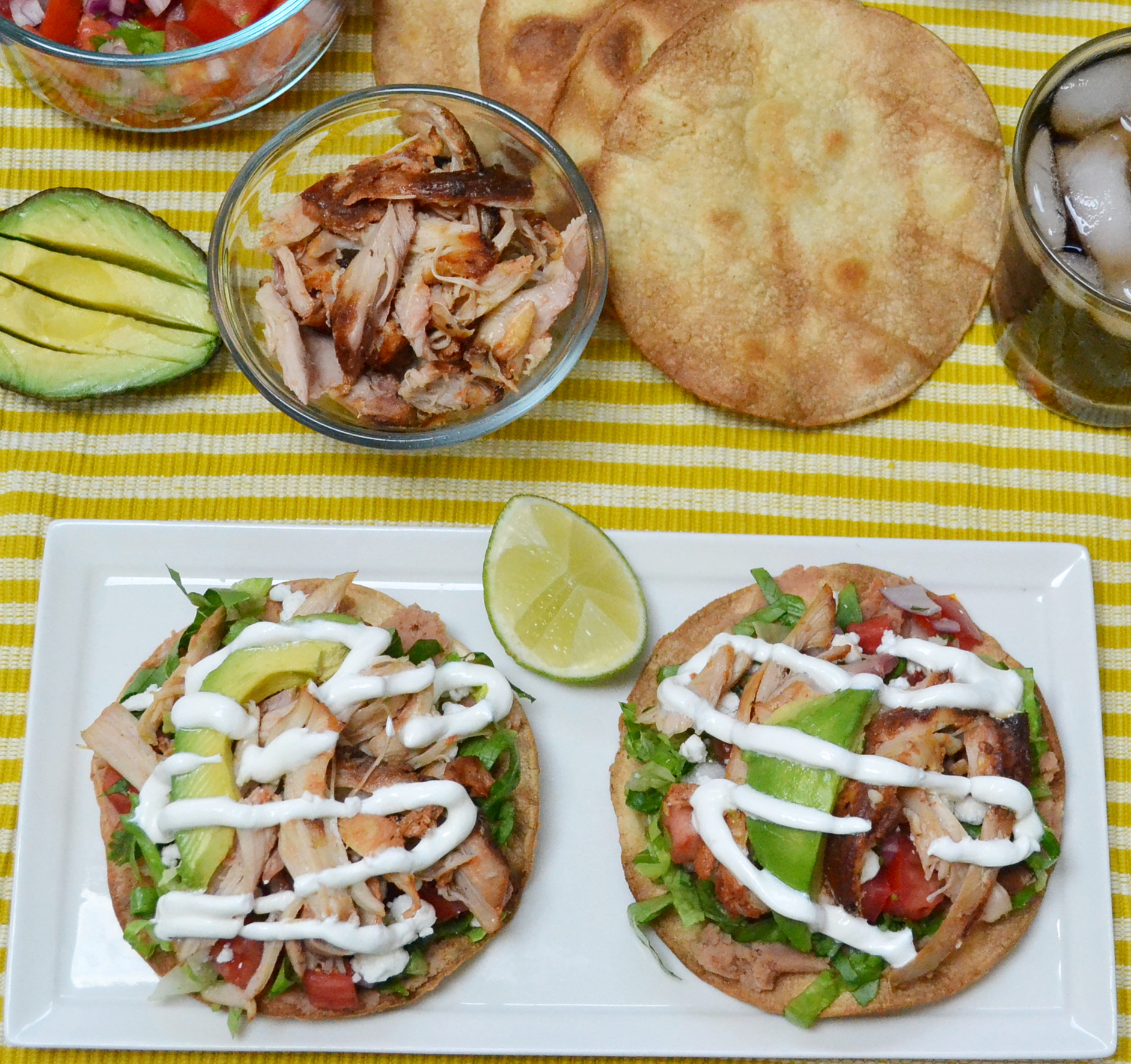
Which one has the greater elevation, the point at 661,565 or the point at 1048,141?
the point at 1048,141

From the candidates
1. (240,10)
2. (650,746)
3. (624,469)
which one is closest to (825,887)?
(650,746)

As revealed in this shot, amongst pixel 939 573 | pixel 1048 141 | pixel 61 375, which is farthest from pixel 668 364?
pixel 61 375

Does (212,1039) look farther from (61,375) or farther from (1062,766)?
(1062,766)

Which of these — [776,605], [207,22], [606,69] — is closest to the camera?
[776,605]

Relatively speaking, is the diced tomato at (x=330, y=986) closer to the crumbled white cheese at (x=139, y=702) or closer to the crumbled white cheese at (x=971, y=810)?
the crumbled white cheese at (x=139, y=702)

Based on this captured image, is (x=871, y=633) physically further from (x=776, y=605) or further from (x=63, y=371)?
(x=63, y=371)

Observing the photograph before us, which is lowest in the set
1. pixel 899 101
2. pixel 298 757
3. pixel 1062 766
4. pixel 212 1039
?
pixel 212 1039
